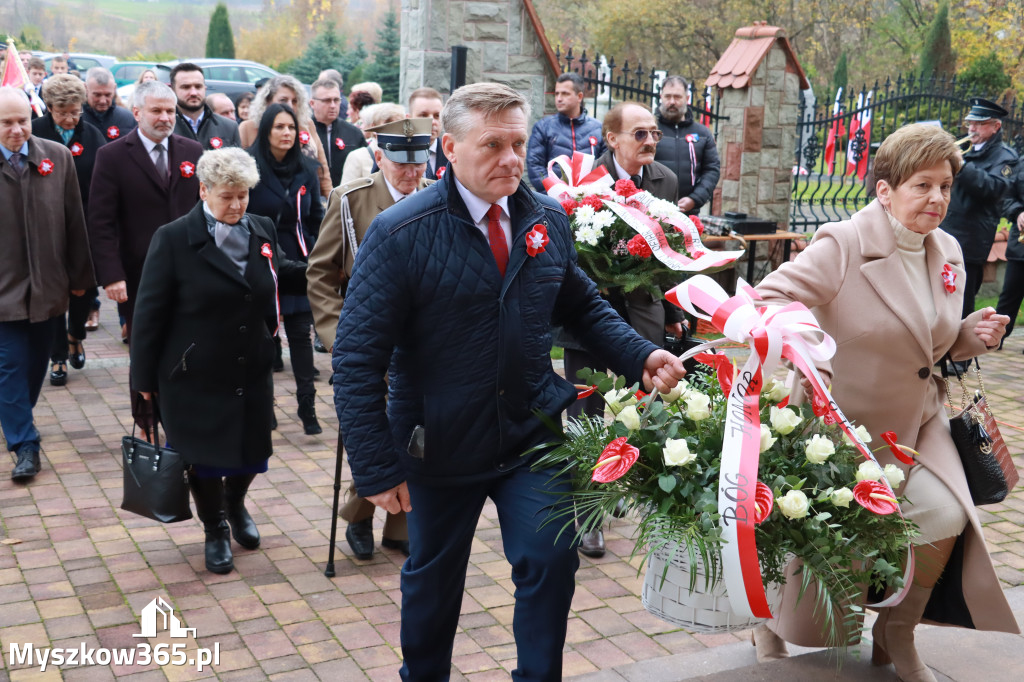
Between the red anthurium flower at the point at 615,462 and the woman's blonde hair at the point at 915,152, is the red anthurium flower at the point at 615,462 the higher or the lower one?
the lower one

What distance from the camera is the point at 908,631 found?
13.2 ft

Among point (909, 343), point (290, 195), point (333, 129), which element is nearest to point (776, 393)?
point (909, 343)

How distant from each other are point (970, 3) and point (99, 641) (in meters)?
28.9

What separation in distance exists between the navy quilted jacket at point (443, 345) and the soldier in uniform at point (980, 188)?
730 cm

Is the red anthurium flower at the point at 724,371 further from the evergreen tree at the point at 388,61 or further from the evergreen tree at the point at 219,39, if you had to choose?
the evergreen tree at the point at 219,39

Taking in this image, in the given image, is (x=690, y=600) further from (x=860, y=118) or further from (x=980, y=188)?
(x=860, y=118)

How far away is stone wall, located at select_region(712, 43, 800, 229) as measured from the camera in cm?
1191

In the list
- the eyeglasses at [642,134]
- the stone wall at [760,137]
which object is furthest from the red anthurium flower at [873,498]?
the stone wall at [760,137]

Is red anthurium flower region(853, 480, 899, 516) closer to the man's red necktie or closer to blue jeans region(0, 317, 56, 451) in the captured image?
the man's red necktie

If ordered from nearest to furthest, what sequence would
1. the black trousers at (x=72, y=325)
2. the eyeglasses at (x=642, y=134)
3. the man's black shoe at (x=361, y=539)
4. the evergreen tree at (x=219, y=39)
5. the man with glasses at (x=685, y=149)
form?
the man's black shoe at (x=361, y=539)
the eyeglasses at (x=642, y=134)
the black trousers at (x=72, y=325)
the man with glasses at (x=685, y=149)
the evergreen tree at (x=219, y=39)

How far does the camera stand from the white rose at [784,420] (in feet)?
11.2

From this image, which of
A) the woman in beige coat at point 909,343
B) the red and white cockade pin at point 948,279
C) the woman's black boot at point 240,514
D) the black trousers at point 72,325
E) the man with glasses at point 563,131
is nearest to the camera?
the woman in beige coat at point 909,343

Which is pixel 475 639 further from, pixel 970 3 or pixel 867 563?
pixel 970 3

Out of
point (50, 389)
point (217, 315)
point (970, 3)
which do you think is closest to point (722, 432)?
point (217, 315)
